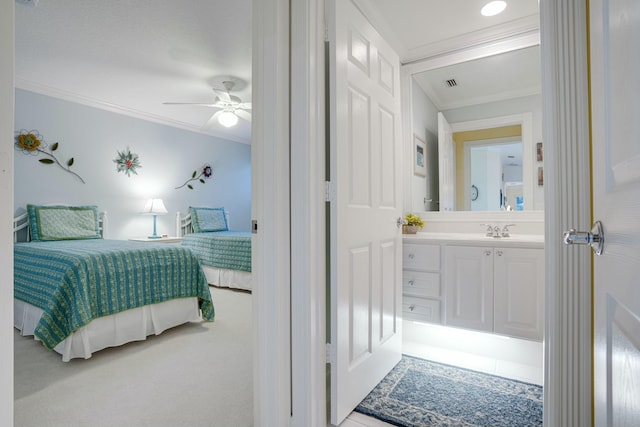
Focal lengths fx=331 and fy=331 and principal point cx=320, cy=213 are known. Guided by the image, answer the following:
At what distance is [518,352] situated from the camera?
7.48 feet

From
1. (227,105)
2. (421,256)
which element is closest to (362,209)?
(421,256)

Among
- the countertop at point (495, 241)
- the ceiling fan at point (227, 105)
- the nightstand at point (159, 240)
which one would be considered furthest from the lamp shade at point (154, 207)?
the countertop at point (495, 241)

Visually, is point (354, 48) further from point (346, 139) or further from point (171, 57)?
point (171, 57)

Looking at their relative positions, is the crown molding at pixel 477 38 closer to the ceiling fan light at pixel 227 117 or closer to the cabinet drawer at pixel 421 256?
the cabinet drawer at pixel 421 256

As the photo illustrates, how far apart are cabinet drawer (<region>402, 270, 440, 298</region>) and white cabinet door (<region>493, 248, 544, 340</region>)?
36 centimetres

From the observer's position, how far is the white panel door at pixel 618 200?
0.45 meters

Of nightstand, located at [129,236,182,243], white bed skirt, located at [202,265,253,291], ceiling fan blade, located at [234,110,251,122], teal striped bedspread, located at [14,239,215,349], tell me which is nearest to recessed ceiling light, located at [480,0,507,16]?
ceiling fan blade, located at [234,110,251,122]

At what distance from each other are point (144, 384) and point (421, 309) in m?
1.84

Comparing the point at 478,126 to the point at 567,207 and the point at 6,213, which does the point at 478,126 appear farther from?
the point at 6,213

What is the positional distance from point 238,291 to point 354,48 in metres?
3.49

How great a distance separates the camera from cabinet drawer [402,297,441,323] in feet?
7.51

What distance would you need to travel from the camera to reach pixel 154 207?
480cm

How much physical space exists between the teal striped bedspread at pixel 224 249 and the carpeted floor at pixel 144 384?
1495 mm

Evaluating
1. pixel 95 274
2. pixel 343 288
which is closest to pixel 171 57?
pixel 95 274
